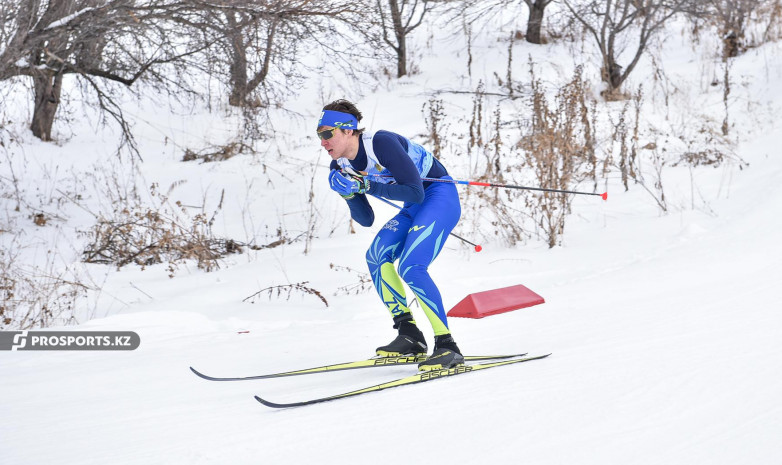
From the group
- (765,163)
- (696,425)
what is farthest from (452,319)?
(765,163)

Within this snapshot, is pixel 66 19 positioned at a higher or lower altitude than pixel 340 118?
higher

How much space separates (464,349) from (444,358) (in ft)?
2.80

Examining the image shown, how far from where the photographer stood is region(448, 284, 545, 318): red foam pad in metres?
5.35

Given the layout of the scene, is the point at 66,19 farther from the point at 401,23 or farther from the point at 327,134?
the point at 401,23

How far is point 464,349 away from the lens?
4.44m

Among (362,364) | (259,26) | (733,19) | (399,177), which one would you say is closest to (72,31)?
(259,26)

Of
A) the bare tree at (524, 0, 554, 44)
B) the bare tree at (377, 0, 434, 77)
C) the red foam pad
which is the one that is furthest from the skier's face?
the bare tree at (524, 0, 554, 44)

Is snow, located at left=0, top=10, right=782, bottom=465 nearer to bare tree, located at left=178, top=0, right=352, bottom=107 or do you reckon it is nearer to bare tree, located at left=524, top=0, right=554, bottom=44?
bare tree, located at left=178, top=0, right=352, bottom=107

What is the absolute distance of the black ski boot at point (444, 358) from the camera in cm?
361

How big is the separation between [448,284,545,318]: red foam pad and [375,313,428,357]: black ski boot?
4.67 feet

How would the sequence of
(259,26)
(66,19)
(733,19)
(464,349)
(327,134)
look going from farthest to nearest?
(733,19) → (259,26) → (66,19) → (464,349) → (327,134)

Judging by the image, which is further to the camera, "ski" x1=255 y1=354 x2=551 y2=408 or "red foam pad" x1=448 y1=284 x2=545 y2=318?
"red foam pad" x1=448 y1=284 x2=545 y2=318

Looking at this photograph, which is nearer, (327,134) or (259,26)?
(327,134)

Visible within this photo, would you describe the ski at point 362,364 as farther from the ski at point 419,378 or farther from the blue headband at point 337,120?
the blue headband at point 337,120
